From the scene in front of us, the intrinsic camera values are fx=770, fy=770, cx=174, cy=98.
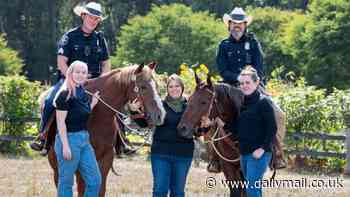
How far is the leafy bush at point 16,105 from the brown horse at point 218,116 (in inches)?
436

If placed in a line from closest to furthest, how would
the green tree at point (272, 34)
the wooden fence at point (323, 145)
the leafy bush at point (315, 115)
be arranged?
1. the wooden fence at point (323, 145)
2. the leafy bush at point (315, 115)
3. the green tree at point (272, 34)

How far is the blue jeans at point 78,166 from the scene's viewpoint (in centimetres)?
839

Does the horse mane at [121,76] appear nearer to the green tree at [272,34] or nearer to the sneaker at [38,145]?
the sneaker at [38,145]

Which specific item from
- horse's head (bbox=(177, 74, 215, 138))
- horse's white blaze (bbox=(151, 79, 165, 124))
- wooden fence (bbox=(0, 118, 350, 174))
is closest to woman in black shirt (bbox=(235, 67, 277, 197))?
horse's head (bbox=(177, 74, 215, 138))

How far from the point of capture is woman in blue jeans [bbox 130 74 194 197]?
9117 millimetres

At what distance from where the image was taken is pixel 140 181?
1508 centimetres

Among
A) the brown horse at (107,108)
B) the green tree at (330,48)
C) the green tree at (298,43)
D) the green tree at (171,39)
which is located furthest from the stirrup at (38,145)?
the green tree at (171,39)

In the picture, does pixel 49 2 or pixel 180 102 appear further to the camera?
pixel 49 2

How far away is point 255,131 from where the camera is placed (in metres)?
8.72

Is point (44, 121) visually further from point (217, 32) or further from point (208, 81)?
point (217, 32)

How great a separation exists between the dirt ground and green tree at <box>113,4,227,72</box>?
35785 millimetres

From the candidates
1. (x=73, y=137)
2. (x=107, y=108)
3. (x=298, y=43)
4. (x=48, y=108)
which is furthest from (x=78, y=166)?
(x=298, y=43)

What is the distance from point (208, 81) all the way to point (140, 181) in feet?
20.5

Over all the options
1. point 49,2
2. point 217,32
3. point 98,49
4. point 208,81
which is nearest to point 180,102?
point 208,81
